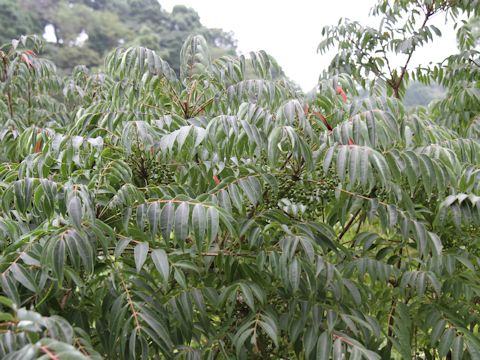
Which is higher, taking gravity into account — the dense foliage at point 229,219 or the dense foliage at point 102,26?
the dense foliage at point 102,26

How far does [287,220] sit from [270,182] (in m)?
0.19

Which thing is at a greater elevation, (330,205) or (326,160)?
(326,160)

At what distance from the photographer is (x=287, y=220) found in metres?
2.03

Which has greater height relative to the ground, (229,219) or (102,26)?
(102,26)

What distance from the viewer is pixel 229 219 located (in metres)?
1.78

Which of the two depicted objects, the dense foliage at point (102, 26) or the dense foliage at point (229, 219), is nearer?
the dense foliage at point (229, 219)

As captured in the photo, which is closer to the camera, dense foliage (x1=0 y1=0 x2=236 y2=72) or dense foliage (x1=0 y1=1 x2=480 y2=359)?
dense foliage (x1=0 y1=1 x2=480 y2=359)

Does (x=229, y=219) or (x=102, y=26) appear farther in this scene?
(x=102, y=26)

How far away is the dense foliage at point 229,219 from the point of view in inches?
66.9

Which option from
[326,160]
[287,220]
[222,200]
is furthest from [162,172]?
[326,160]

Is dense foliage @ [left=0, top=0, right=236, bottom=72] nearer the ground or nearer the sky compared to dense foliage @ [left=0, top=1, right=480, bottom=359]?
nearer the sky

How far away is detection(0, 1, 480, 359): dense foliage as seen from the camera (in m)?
1.70

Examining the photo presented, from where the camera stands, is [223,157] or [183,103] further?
[183,103]

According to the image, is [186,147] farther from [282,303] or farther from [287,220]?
[282,303]
